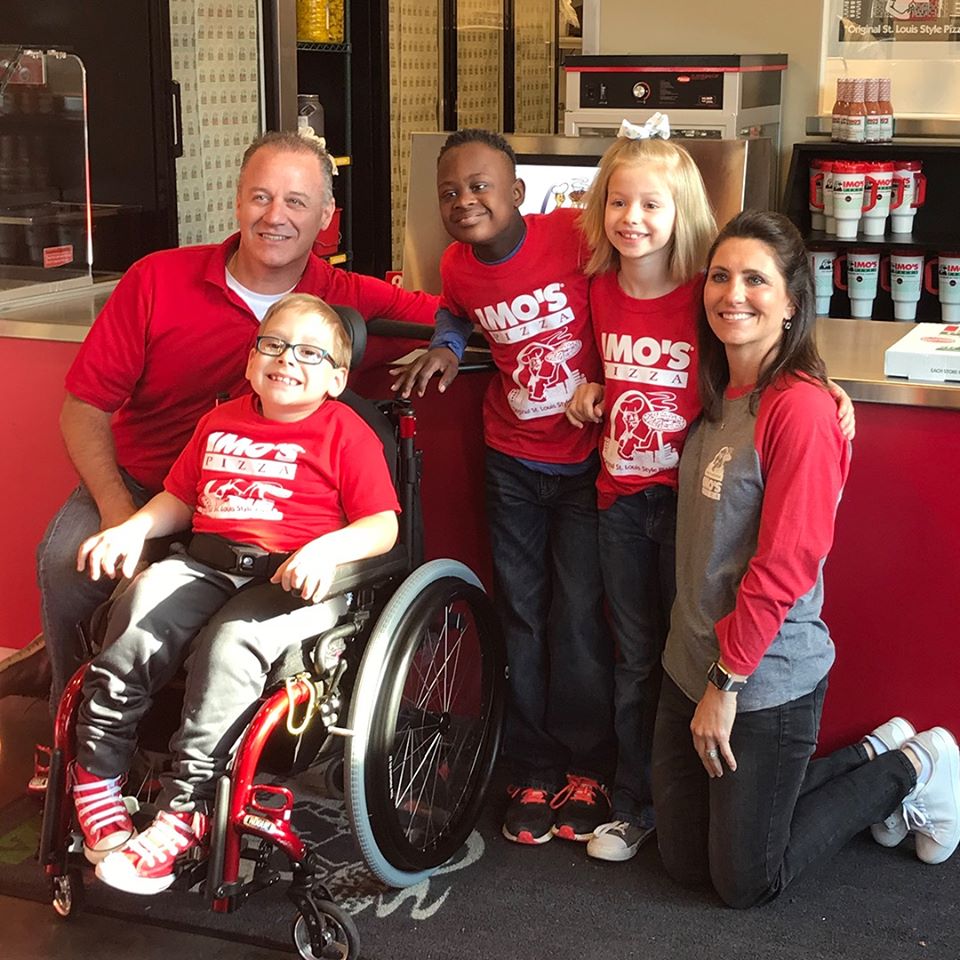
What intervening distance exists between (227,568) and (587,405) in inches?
22.9

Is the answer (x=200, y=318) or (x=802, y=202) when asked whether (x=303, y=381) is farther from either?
(x=802, y=202)

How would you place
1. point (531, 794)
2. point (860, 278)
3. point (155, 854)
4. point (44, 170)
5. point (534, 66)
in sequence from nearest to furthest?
point (155, 854), point (531, 794), point (44, 170), point (860, 278), point (534, 66)

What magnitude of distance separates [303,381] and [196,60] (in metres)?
2.24

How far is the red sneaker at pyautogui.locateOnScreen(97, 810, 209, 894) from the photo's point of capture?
171 centimetres

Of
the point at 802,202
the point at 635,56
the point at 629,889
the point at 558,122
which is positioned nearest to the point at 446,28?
the point at 558,122

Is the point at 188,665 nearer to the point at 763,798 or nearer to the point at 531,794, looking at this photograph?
the point at 531,794

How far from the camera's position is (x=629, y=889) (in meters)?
2.09

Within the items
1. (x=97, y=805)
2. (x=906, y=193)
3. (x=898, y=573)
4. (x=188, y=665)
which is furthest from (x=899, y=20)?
(x=97, y=805)

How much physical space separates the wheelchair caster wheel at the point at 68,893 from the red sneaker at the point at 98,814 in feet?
0.55

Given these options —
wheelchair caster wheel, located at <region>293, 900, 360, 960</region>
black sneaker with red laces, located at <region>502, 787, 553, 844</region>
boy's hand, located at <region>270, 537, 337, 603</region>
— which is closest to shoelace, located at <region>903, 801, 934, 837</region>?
black sneaker with red laces, located at <region>502, 787, 553, 844</region>

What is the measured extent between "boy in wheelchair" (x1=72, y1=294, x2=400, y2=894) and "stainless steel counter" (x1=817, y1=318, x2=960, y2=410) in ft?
2.50

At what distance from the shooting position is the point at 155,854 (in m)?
1.73

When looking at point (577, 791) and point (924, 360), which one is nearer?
point (924, 360)

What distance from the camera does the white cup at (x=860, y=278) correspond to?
160 inches
